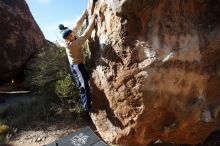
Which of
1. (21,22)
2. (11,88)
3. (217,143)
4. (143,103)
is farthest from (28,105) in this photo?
(217,143)

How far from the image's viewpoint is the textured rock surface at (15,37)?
34.8 ft

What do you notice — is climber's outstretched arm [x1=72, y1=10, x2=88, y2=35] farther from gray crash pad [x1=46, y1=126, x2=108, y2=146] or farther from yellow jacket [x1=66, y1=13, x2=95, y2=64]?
gray crash pad [x1=46, y1=126, x2=108, y2=146]

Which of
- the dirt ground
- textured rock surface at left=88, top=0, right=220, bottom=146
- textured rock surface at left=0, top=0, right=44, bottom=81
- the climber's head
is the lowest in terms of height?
→ the dirt ground

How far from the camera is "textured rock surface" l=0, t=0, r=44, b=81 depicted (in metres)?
10.6

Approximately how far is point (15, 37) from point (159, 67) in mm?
5626

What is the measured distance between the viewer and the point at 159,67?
6477mm

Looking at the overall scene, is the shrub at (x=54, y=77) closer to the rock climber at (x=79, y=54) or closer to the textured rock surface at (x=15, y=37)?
the textured rock surface at (x=15, y=37)

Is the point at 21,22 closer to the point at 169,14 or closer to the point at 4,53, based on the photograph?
the point at 4,53

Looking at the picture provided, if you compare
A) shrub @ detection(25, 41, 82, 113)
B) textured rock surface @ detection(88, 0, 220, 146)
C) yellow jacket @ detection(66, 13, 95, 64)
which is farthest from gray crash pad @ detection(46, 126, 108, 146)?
shrub @ detection(25, 41, 82, 113)

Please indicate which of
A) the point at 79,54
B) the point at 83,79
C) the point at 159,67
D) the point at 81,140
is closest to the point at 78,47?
the point at 79,54

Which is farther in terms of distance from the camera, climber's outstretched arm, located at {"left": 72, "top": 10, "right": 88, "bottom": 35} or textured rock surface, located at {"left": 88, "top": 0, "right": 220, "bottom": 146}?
climber's outstretched arm, located at {"left": 72, "top": 10, "right": 88, "bottom": 35}

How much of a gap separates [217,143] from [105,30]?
3421 millimetres

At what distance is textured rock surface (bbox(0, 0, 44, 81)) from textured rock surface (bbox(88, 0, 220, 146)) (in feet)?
13.5

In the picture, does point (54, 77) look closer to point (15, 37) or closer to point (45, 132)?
point (45, 132)
